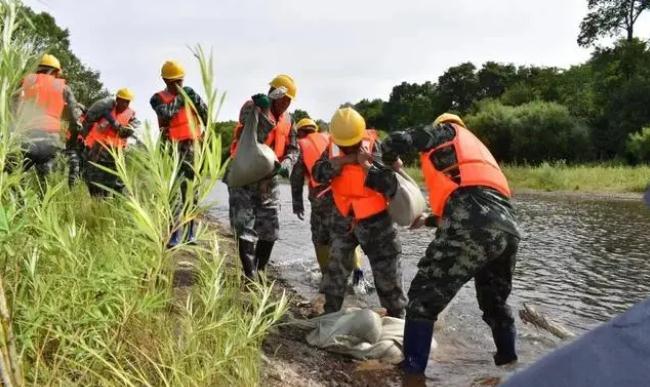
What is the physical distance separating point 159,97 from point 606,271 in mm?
5832

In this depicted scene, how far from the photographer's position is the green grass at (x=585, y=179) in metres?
22.2

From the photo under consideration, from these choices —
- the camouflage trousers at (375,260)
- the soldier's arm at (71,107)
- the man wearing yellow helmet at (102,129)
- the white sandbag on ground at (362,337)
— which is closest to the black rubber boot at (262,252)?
the camouflage trousers at (375,260)

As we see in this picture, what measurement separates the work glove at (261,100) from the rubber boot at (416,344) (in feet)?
8.06

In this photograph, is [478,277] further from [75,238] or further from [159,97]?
[159,97]

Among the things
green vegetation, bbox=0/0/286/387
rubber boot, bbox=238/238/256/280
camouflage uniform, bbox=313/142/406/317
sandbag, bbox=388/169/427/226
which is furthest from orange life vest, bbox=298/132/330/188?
green vegetation, bbox=0/0/286/387

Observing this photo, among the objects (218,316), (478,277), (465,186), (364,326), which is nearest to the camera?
(218,316)

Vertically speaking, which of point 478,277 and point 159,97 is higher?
point 159,97

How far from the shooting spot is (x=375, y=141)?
4988 mm

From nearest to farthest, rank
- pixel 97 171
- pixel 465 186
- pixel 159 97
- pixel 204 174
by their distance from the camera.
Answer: pixel 204 174 → pixel 465 186 → pixel 159 97 → pixel 97 171

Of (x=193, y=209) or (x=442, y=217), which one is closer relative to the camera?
(x=193, y=209)

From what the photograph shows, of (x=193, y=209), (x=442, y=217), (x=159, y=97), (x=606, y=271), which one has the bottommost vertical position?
(x=606, y=271)

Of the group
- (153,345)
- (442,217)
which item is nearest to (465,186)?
(442,217)

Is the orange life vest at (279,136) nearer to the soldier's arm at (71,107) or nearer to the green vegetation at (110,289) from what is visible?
the soldier's arm at (71,107)

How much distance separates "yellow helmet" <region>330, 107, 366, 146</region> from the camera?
4.68 meters
